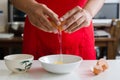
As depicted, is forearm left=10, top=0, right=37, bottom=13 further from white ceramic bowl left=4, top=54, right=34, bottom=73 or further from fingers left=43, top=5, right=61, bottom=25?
white ceramic bowl left=4, top=54, right=34, bottom=73

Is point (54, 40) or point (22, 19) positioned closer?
point (54, 40)

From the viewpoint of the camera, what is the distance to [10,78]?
868 mm

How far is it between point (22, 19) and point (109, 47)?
1137mm

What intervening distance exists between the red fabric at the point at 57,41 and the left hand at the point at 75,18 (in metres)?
0.25

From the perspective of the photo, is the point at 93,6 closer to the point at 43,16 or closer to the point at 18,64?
the point at 43,16

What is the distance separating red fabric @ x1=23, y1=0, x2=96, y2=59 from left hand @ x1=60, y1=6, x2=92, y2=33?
248mm

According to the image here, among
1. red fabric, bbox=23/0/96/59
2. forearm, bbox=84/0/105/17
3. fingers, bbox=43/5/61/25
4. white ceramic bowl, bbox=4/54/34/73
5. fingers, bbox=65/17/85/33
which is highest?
forearm, bbox=84/0/105/17

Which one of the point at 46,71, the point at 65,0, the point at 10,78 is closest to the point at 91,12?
the point at 65,0

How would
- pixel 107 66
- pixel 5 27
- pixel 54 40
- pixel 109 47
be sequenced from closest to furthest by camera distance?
pixel 107 66, pixel 54 40, pixel 109 47, pixel 5 27

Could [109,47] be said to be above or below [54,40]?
below

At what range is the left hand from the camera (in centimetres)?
92

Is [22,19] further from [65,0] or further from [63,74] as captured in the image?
[63,74]

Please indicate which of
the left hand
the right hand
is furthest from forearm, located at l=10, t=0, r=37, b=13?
the left hand

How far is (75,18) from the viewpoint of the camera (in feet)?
3.03
